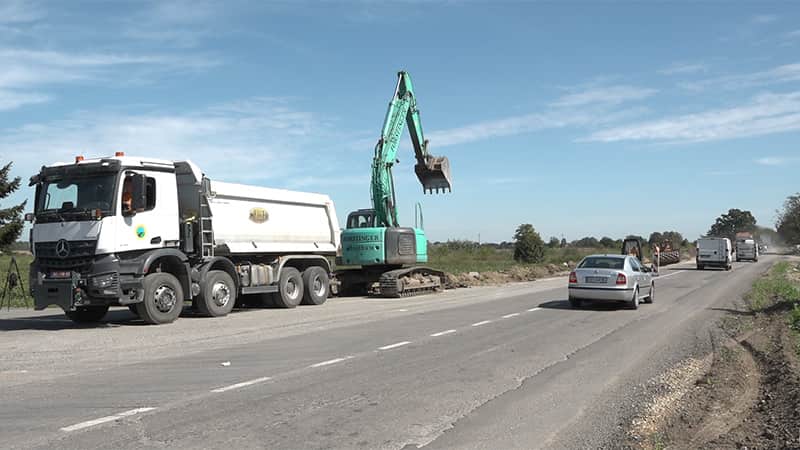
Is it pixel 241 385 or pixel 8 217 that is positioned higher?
pixel 8 217

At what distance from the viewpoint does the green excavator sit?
23641 mm

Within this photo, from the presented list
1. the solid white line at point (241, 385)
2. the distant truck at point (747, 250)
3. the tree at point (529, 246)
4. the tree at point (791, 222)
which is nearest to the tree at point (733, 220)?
the tree at point (791, 222)

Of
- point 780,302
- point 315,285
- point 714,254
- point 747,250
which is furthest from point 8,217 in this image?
point 747,250

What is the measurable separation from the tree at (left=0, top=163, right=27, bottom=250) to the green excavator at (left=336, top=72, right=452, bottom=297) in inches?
753

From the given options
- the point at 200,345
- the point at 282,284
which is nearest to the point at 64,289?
the point at 200,345

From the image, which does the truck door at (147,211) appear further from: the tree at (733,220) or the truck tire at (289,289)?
the tree at (733,220)

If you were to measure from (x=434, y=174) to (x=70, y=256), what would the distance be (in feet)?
46.4

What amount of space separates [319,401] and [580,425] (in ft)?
9.03

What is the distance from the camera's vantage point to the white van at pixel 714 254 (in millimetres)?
48906

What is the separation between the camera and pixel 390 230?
23.7m

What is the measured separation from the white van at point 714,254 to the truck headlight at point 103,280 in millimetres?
44538

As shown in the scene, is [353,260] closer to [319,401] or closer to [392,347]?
[392,347]

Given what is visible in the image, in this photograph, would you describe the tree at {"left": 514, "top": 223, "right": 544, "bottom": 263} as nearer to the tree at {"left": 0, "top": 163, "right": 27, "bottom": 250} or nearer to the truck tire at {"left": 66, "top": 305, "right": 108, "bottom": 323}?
the tree at {"left": 0, "top": 163, "right": 27, "bottom": 250}

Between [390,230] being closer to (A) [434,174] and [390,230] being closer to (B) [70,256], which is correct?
(A) [434,174]
